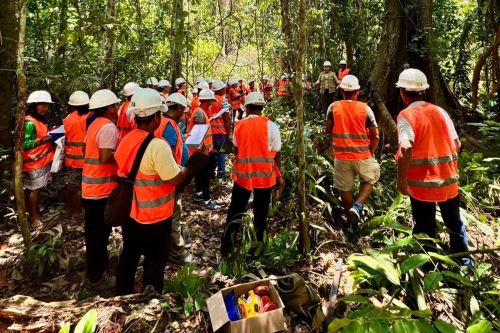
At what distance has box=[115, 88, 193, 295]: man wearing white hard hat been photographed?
9.66ft

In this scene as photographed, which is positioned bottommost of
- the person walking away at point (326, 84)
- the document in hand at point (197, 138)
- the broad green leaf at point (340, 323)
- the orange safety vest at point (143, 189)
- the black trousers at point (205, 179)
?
the black trousers at point (205, 179)

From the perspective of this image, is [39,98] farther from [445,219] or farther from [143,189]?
[445,219]

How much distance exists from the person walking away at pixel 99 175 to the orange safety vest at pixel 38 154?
5.36ft

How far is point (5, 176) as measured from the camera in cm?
559

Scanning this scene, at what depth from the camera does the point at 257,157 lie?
4.23m

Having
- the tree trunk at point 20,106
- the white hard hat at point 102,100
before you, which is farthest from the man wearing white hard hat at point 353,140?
the tree trunk at point 20,106

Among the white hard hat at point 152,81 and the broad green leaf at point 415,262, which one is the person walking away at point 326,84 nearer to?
the white hard hat at point 152,81

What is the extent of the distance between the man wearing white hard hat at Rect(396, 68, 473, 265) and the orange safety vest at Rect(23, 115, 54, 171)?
4.42 metres

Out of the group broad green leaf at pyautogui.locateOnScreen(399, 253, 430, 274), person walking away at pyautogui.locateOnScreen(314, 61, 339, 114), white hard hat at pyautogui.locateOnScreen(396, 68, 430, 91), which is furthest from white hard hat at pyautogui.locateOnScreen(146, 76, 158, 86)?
person walking away at pyautogui.locateOnScreen(314, 61, 339, 114)

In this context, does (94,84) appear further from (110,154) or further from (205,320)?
(205,320)

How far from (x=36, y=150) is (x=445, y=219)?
16.4 feet

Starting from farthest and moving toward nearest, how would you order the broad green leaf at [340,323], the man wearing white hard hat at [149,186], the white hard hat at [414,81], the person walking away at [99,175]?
the person walking away at [99,175]
the white hard hat at [414,81]
the man wearing white hard hat at [149,186]
the broad green leaf at [340,323]

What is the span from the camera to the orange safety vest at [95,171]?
3651mm

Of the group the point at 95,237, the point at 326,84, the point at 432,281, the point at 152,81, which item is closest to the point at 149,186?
the point at 95,237
